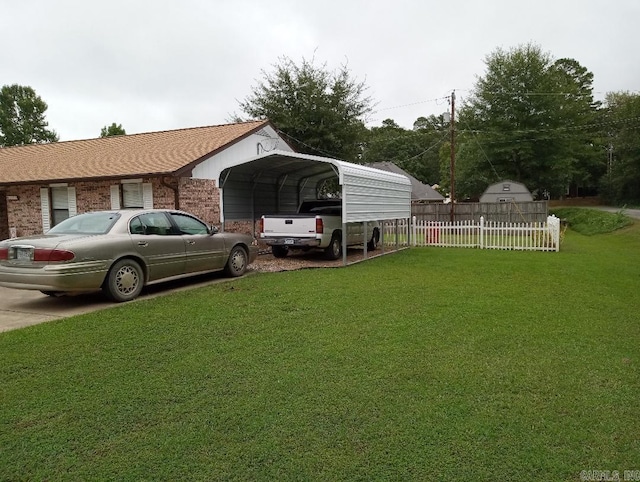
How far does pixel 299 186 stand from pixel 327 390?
46.8 feet

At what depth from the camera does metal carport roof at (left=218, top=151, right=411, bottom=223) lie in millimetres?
11415

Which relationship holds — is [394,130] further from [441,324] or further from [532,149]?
[441,324]

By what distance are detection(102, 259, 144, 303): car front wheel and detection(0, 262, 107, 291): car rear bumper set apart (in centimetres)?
17

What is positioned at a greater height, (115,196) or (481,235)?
(115,196)

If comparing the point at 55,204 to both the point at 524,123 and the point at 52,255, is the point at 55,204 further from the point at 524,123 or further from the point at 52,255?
the point at 524,123

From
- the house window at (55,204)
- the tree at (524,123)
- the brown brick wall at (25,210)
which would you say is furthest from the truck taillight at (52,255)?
the tree at (524,123)

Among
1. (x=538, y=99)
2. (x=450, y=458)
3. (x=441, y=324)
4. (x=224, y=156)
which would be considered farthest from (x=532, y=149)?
(x=450, y=458)

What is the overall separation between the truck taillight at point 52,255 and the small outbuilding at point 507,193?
2601cm

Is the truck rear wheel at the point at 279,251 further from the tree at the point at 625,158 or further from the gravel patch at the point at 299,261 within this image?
the tree at the point at 625,158

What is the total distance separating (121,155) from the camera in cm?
1584

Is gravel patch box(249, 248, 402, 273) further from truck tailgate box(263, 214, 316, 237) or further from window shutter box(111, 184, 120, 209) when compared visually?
window shutter box(111, 184, 120, 209)

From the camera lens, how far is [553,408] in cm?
347

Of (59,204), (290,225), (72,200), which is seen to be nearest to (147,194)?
(72,200)

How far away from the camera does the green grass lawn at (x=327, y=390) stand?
2.82m
